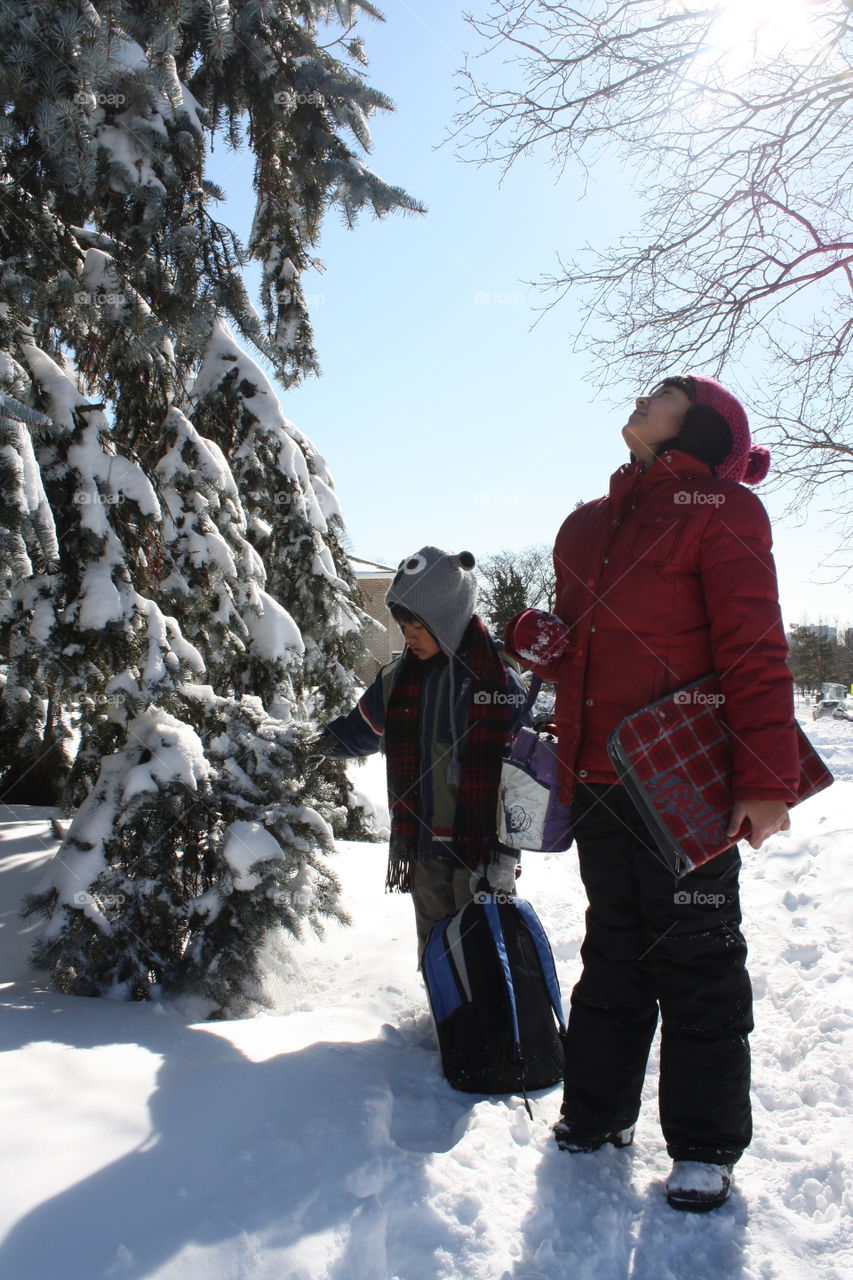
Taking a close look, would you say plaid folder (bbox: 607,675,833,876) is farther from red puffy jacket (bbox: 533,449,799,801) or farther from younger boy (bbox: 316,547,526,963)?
younger boy (bbox: 316,547,526,963)

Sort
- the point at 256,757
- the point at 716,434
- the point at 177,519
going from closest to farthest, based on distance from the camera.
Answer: the point at 716,434 < the point at 256,757 < the point at 177,519

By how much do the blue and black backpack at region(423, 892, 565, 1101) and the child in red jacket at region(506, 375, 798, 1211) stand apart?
31 cm

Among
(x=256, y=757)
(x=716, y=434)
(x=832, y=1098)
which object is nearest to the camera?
(x=716, y=434)

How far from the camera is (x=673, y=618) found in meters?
2.16

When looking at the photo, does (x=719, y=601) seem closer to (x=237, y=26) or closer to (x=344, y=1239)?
(x=344, y=1239)

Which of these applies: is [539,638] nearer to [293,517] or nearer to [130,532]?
[130,532]

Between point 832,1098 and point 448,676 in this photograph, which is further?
point 448,676

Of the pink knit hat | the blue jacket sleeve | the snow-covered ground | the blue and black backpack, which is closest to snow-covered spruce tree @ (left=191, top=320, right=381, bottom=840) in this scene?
the blue jacket sleeve

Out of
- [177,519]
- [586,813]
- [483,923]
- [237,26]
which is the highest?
[237,26]

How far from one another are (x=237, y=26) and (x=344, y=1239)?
557 cm

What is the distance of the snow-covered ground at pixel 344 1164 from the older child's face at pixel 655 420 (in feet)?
6.25

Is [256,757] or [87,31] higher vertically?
[87,31]

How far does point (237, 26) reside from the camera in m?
4.64

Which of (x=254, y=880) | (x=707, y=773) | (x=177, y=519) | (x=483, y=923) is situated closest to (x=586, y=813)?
Result: (x=707, y=773)
